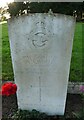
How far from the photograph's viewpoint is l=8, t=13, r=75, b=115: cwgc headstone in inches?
184

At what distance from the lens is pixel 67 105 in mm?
5508

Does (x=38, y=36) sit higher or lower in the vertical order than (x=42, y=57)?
higher

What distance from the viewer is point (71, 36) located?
15.5 feet

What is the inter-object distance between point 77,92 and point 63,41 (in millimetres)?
1562

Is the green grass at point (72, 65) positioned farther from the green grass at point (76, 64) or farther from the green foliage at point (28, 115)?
the green foliage at point (28, 115)

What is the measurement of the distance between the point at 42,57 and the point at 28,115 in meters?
0.87

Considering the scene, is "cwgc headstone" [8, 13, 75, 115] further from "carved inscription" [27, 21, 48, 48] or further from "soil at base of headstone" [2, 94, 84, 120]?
"soil at base of headstone" [2, 94, 84, 120]

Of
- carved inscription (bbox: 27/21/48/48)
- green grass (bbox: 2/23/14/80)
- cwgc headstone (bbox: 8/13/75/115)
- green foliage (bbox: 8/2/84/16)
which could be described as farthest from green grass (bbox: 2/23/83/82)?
green foliage (bbox: 8/2/84/16)

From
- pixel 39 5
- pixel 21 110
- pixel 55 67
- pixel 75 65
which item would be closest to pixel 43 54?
pixel 55 67

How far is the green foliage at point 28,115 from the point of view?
4.87 metres

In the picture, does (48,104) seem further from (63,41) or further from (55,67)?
(63,41)

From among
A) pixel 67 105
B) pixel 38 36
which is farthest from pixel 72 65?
pixel 38 36

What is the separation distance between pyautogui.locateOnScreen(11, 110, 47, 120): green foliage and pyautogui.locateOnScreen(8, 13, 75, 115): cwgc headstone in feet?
0.40

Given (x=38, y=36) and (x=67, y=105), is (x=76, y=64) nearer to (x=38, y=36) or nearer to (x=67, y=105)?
(x=67, y=105)
